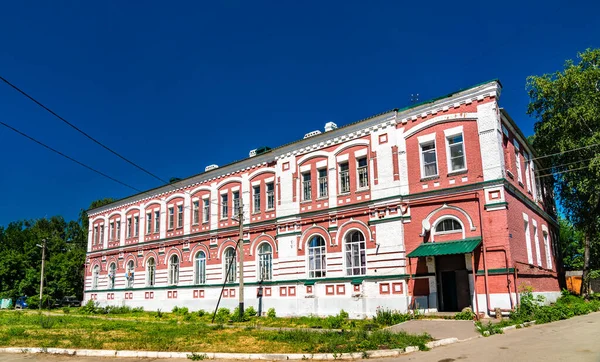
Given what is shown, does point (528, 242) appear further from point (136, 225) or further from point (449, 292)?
point (136, 225)

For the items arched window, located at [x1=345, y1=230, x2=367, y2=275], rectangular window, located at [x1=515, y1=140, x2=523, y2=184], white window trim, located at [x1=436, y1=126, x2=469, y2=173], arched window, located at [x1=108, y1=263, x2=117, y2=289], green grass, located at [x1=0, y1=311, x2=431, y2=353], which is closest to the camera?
green grass, located at [x1=0, y1=311, x2=431, y2=353]

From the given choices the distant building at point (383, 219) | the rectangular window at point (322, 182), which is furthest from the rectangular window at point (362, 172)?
the rectangular window at point (322, 182)

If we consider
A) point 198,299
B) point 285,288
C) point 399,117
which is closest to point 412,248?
point 399,117

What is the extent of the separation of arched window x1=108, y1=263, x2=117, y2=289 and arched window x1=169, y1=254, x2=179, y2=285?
8778 millimetres

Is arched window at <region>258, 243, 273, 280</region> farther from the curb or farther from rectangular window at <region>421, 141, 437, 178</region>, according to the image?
the curb

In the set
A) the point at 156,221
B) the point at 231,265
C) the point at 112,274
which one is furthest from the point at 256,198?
the point at 112,274

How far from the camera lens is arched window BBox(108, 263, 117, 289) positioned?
42.5 metres

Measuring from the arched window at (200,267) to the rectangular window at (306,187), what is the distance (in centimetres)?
1051

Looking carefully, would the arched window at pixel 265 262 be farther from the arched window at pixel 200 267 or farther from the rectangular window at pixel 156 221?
the rectangular window at pixel 156 221

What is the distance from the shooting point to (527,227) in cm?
2369

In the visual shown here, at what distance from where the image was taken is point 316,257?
26.9 metres

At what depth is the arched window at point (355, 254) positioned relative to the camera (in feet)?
80.5

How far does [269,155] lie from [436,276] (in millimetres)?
13864

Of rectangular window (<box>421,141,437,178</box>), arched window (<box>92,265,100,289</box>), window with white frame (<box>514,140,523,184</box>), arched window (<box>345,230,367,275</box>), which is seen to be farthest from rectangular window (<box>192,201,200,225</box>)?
window with white frame (<box>514,140,523,184</box>)
